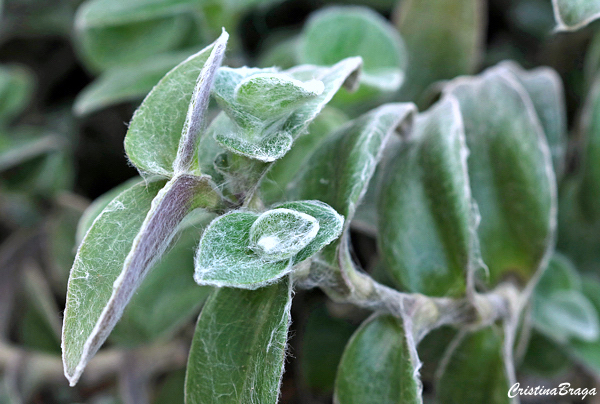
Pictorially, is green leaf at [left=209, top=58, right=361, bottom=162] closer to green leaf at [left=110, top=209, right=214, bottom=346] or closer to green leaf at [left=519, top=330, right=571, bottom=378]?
green leaf at [left=110, top=209, right=214, bottom=346]

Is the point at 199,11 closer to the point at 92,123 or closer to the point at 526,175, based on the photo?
the point at 92,123

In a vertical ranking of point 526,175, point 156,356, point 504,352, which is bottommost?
point 156,356

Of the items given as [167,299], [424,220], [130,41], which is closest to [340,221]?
[424,220]

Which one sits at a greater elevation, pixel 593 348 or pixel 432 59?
pixel 432 59

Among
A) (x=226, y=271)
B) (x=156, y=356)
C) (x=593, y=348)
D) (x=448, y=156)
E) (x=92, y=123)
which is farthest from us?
(x=92, y=123)

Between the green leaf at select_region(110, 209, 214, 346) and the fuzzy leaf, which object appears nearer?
the fuzzy leaf

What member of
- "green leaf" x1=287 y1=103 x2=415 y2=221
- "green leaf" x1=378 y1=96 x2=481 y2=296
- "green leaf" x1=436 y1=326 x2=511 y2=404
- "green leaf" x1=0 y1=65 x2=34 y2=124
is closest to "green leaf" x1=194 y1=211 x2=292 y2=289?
"green leaf" x1=287 y1=103 x2=415 y2=221

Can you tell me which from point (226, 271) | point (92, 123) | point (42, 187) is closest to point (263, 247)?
point (226, 271)
